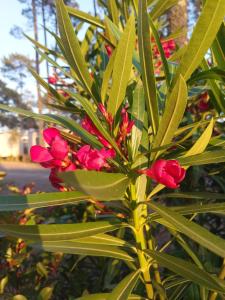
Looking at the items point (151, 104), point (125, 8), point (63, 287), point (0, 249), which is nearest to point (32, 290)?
point (63, 287)

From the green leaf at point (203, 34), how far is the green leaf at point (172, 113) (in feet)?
0.22

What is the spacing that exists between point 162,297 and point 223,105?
47 cm

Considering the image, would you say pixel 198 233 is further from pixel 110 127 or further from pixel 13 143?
pixel 13 143

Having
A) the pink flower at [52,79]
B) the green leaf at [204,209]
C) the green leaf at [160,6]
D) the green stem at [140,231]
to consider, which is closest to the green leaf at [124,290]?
the green stem at [140,231]

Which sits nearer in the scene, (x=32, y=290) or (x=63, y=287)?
(x=32, y=290)

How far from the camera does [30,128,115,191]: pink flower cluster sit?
70cm

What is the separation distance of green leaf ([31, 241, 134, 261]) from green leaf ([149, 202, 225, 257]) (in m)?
0.18

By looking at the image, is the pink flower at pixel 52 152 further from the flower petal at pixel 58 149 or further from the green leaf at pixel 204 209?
the green leaf at pixel 204 209

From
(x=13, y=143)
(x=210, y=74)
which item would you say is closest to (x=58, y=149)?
(x=210, y=74)

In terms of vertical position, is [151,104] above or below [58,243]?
above

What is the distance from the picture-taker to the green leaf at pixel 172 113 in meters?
0.65

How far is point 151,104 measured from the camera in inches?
29.4

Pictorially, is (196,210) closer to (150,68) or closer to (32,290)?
(150,68)

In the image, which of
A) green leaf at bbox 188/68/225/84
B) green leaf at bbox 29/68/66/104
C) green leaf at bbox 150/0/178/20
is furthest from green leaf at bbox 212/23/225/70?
green leaf at bbox 150/0/178/20
